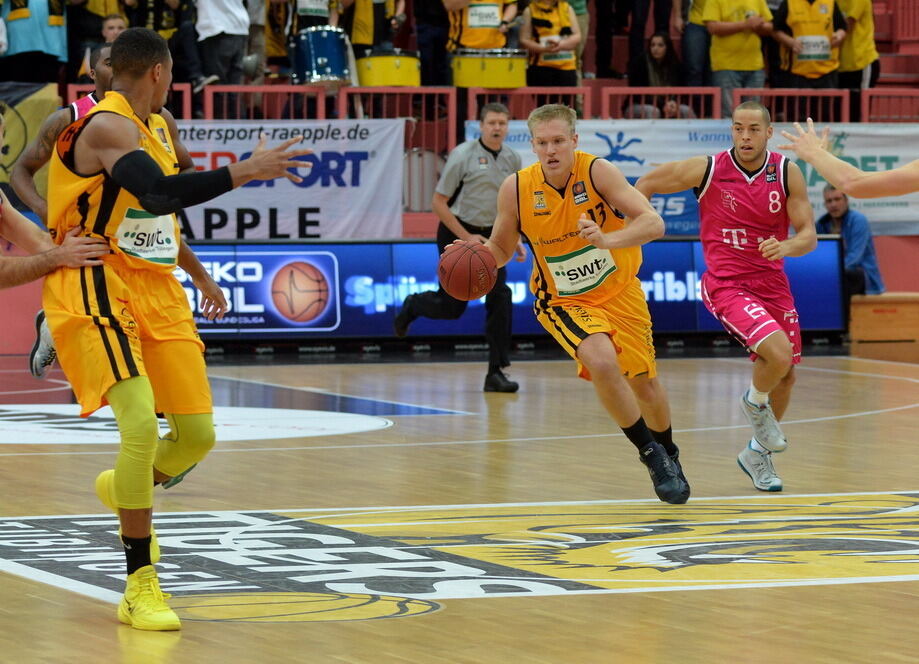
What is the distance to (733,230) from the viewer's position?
9.09m

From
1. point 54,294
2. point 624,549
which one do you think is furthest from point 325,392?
point 54,294

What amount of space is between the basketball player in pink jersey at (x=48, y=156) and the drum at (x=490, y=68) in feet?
32.7

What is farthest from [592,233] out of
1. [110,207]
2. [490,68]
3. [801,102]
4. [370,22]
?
[801,102]

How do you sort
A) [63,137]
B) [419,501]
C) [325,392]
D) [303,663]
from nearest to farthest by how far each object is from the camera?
[303,663] → [63,137] → [419,501] → [325,392]

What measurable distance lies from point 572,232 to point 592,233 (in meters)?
0.79

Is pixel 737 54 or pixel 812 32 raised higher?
pixel 812 32

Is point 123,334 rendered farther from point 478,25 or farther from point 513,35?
point 513,35

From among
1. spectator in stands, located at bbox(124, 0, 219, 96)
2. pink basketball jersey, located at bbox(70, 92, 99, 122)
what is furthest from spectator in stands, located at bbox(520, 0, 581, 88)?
pink basketball jersey, located at bbox(70, 92, 99, 122)

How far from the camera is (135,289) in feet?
19.2

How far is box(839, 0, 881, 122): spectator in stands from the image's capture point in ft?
66.1

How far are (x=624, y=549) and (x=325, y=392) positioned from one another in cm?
707

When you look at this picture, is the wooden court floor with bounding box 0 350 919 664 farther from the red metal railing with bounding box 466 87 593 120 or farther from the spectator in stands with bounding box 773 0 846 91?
the spectator in stands with bounding box 773 0 846 91

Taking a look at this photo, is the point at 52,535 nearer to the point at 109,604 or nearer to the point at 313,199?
the point at 109,604

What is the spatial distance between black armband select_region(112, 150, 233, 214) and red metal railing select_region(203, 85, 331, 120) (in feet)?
40.7
